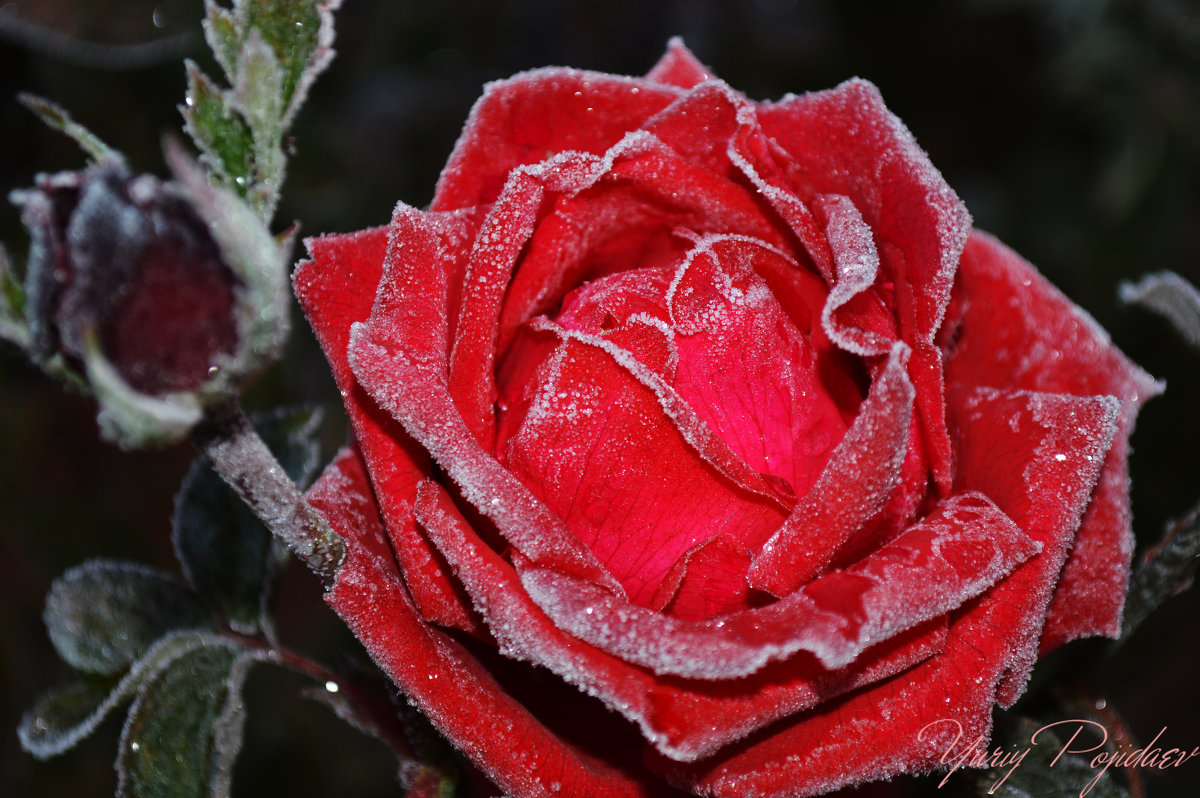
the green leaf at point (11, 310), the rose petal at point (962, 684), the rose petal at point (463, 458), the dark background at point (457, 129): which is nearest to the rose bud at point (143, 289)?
the green leaf at point (11, 310)

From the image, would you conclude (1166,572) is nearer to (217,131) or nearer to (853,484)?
(853,484)

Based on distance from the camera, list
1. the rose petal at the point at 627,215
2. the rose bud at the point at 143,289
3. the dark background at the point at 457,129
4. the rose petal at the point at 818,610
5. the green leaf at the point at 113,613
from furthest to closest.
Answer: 1. the dark background at the point at 457,129
2. the green leaf at the point at 113,613
3. the rose petal at the point at 627,215
4. the rose petal at the point at 818,610
5. the rose bud at the point at 143,289

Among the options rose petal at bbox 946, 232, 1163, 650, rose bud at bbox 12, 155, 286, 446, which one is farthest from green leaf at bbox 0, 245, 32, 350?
rose petal at bbox 946, 232, 1163, 650

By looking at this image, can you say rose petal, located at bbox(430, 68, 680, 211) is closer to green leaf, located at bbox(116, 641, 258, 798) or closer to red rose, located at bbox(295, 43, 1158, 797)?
red rose, located at bbox(295, 43, 1158, 797)

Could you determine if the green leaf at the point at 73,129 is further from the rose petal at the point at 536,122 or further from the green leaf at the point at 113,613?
the green leaf at the point at 113,613

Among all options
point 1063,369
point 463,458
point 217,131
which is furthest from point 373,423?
point 1063,369
